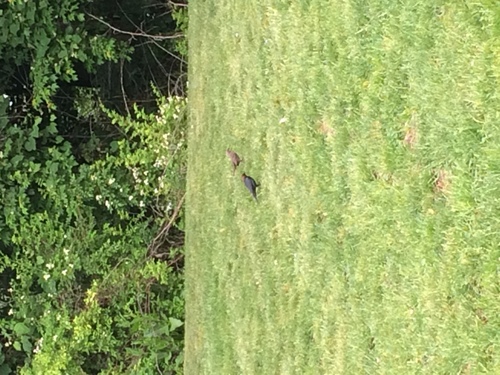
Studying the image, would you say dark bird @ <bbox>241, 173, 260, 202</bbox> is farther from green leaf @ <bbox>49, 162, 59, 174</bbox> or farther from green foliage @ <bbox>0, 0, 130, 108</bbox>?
green foliage @ <bbox>0, 0, 130, 108</bbox>

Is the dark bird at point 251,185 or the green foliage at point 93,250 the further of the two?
the green foliage at point 93,250

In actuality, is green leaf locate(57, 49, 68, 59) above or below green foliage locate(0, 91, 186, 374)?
above

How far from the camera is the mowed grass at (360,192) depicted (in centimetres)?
201

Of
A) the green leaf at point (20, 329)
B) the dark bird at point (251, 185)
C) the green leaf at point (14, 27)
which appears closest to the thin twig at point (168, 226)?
the green leaf at point (20, 329)

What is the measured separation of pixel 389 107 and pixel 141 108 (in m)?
4.07

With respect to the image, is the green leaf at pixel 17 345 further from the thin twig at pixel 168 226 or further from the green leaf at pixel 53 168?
the green leaf at pixel 53 168

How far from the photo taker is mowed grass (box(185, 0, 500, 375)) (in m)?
2.01

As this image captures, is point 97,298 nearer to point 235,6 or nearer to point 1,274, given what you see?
point 1,274

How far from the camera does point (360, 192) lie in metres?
2.59

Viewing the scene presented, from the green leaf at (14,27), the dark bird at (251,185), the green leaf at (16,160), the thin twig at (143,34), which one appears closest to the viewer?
the dark bird at (251,185)

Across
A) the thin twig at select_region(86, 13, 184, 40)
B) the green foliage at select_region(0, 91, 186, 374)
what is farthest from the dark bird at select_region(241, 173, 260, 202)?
the thin twig at select_region(86, 13, 184, 40)

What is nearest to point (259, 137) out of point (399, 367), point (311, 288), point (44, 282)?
point (311, 288)

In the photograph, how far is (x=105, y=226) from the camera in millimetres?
5863

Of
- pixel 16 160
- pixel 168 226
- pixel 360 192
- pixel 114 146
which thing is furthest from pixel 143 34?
pixel 360 192
